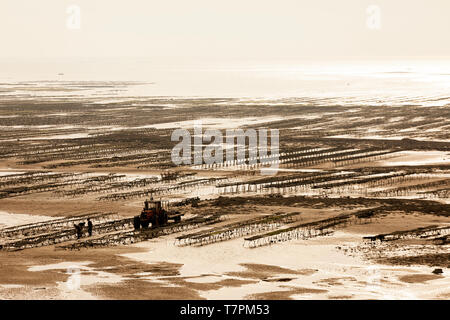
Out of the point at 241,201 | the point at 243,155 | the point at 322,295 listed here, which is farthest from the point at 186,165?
the point at 322,295

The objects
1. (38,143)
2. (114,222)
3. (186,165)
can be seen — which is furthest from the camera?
(38,143)

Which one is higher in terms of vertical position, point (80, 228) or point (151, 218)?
point (151, 218)

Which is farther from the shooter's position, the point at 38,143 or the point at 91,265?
the point at 38,143

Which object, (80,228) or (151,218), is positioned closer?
(80,228)

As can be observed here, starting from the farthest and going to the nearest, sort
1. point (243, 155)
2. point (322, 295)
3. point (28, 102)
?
point (28, 102) → point (243, 155) → point (322, 295)

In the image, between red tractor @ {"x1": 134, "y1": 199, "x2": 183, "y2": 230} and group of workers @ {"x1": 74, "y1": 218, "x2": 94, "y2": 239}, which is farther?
red tractor @ {"x1": 134, "y1": 199, "x2": 183, "y2": 230}

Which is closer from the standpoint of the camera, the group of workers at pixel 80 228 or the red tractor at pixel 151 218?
the group of workers at pixel 80 228
